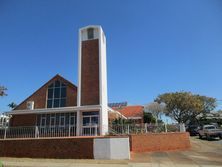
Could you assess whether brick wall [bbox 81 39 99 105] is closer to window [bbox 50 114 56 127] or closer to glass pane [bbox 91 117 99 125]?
glass pane [bbox 91 117 99 125]

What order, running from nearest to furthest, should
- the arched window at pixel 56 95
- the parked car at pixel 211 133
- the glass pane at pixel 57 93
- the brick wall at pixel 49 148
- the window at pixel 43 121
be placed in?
the brick wall at pixel 49 148 → the window at pixel 43 121 → the arched window at pixel 56 95 → the glass pane at pixel 57 93 → the parked car at pixel 211 133

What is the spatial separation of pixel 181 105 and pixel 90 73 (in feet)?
98.6

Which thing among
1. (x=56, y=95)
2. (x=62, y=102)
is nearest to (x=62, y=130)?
(x=62, y=102)

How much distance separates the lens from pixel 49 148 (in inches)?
642

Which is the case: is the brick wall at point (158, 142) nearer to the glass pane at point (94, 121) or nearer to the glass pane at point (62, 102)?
the glass pane at point (94, 121)

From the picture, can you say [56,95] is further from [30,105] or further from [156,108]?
[156,108]

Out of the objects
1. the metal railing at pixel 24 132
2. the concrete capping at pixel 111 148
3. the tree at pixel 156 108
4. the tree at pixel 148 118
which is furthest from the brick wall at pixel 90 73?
the tree at pixel 156 108

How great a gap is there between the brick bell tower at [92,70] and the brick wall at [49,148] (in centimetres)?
615

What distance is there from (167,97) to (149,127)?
100 feet

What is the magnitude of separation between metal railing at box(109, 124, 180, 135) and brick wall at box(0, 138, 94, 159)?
451 cm

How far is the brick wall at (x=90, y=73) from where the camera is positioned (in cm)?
2330

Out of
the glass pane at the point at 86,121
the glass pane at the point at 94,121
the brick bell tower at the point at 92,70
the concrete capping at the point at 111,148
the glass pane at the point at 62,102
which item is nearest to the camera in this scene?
the concrete capping at the point at 111,148

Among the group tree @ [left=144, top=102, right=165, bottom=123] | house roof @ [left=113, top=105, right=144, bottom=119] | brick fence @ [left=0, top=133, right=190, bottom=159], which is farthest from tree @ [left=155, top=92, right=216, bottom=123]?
brick fence @ [left=0, top=133, right=190, bottom=159]

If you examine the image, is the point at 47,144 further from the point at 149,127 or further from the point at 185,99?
the point at 185,99
